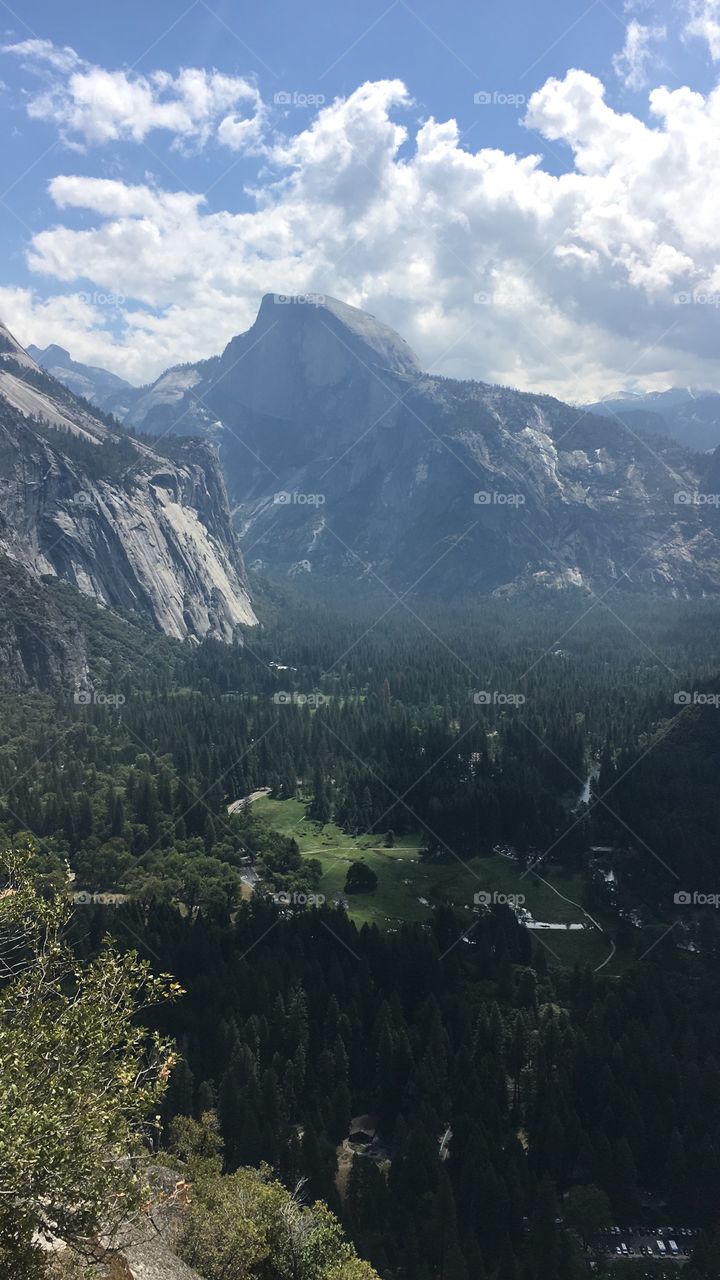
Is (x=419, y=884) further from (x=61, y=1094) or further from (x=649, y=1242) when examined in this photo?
(x=61, y=1094)

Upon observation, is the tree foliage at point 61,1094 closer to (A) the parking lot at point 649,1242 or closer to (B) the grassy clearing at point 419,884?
(A) the parking lot at point 649,1242

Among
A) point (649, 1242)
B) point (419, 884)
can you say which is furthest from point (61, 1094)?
point (419, 884)

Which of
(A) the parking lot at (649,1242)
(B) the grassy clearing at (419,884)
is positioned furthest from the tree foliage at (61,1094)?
(B) the grassy clearing at (419,884)

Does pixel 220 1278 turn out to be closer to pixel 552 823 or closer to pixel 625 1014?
pixel 625 1014

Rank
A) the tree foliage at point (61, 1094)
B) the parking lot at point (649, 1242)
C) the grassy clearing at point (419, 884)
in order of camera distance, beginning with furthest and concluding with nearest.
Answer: the grassy clearing at point (419, 884) → the parking lot at point (649, 1242) → the tree foliage at point (61, 1094)

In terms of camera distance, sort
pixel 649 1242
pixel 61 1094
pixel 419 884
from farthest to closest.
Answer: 1. pixel 419 884
2. pixel 649 1242
3. pixel 61 1094

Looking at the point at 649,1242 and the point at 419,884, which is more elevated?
the point at 419,884

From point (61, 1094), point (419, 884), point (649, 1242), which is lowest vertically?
point (649, 1242)

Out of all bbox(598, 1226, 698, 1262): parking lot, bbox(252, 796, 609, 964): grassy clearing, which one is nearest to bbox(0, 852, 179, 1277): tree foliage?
bbox(598, 1226, 698, 1262): parking lot

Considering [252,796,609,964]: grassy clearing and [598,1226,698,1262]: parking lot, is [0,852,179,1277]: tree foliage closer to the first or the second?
[598,1226,698,1262]: parking lot
